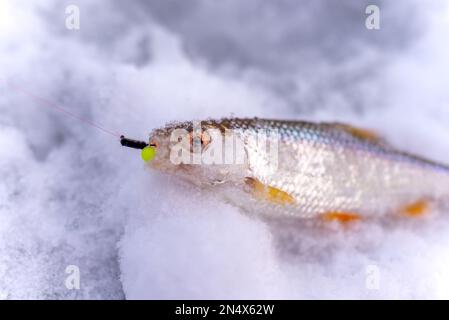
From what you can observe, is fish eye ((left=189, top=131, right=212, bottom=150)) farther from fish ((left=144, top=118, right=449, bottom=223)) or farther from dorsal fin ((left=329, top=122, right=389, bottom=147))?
dorsal fin ((left=329, top=122, right=389, bottom=147))

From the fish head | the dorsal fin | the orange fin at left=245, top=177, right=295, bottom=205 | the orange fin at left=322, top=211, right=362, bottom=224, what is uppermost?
the dorsal fin

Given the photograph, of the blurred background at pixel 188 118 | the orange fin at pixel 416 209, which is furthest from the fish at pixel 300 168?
the blurred background at pixel 188 118

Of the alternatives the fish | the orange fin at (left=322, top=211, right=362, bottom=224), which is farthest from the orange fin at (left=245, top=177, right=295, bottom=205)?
the orange fin at (left=322, top=211, right=362, bottom=224)

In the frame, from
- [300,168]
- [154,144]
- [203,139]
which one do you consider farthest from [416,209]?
[154,144]

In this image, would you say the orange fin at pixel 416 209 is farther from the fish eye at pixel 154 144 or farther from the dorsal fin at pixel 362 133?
the fish eye at pixel 154 144

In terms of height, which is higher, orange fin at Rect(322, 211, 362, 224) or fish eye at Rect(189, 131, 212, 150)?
fish eye at Rect(189, 131, 212, 150)

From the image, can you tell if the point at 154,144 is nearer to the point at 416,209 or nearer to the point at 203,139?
the point at 203,139
